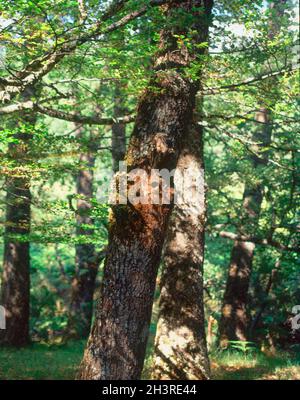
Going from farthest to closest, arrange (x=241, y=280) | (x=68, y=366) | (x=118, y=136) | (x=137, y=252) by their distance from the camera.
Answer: (x=241, y=280) → (x=118, y=136) → (x=68, y=366) → (x=137, y=252)

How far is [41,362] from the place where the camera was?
1001 centimetres

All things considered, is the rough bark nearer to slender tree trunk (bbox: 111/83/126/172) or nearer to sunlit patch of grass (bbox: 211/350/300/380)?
sunlit patch of grass (bbox: 211/350/300/380)

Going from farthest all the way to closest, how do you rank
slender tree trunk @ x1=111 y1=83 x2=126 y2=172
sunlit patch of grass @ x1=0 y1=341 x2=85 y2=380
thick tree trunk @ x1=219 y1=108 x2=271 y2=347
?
thick tree trunk @ x1=219 y1=108 x2=271 y2=347, slender tree trunk @ x1=111 y1=83 x2=126 y2=172, sunlit patch of grass @ x1=0 y1=341 x2=85 y2=380

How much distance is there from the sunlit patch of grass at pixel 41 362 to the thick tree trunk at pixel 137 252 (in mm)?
3287

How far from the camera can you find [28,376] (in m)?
8.51

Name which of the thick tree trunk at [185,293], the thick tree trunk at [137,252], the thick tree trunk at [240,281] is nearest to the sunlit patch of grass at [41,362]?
the thick tree trunk at [185,293]

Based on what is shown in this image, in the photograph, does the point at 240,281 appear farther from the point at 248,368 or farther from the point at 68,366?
the point at 68,366

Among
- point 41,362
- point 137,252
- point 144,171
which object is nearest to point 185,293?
point 137,252

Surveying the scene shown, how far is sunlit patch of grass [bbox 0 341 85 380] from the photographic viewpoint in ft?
28.2

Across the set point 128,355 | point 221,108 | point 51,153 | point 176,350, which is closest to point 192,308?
point 176,350

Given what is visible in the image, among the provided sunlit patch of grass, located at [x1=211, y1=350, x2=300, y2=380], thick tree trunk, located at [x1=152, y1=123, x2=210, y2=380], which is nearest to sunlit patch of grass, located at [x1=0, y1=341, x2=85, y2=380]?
thick tree trunk, located at [x1=152, y1=123, x2=210, y2=380]

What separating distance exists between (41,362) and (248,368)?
14.8 feet
